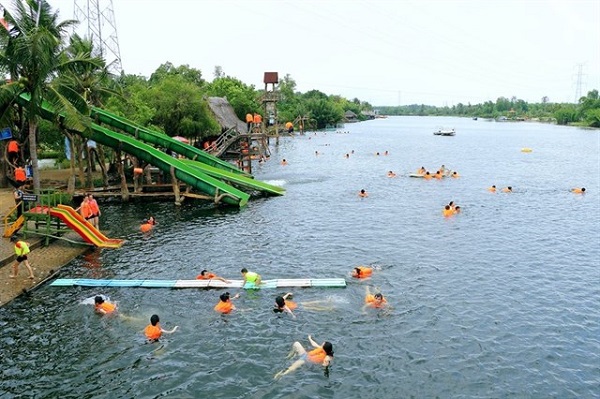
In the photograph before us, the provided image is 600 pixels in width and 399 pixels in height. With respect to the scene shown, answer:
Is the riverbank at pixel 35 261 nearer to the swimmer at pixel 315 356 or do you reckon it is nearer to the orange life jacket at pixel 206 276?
the orange life jacket at pixel 206 276

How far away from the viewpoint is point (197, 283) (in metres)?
22.4

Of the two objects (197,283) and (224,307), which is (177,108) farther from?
(224,307)

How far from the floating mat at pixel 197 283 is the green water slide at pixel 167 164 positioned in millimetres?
15993

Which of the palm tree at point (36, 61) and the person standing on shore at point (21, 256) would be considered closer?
the person standing on shore at point (21, 256)

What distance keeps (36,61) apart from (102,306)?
14059 mm

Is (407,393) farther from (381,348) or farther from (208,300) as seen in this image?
(208,300)

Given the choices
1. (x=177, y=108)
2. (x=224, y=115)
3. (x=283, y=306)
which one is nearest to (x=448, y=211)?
(x=283, y=306)

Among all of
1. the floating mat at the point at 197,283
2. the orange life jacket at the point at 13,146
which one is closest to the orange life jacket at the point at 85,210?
the floating mat at the point at 197,283

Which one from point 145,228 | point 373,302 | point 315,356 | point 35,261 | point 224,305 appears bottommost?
point 315,356

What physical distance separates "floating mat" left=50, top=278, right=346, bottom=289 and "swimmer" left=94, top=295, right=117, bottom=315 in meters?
2.49

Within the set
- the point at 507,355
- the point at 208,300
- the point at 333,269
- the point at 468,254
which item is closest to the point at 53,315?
the point at 208,300

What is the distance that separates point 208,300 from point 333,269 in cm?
657

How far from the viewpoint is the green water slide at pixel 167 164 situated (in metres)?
37.4

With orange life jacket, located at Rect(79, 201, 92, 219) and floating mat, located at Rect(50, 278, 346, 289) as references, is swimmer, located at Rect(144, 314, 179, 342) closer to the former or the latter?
floating mat, located at Rect(50, 278, 346, 289)
